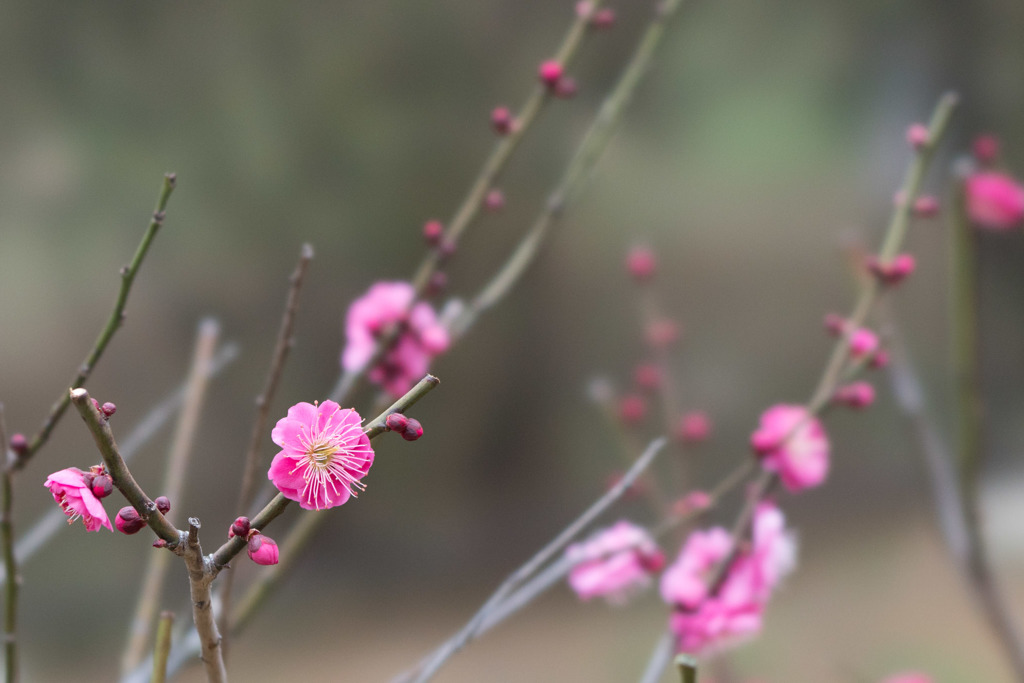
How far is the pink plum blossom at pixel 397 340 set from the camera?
1.20ft

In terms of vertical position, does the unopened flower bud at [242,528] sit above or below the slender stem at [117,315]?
below

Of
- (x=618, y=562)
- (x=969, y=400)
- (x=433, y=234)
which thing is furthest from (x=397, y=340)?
(x=969, y=400)

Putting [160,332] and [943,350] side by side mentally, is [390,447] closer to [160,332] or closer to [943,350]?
[160,332]

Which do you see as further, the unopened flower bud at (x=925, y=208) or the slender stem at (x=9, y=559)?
the unopened flower bud at (x=925, y=208)

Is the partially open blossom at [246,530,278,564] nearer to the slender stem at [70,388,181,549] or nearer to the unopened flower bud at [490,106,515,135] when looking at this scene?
the slender stem at [70,388,181,549]

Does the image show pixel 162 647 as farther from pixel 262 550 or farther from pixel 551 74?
pixel 551 74

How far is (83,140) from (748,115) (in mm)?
678

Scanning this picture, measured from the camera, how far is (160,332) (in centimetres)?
70

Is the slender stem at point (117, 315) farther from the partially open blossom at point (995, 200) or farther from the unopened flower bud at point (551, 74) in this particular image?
the partially open blossom at point (995, 200)

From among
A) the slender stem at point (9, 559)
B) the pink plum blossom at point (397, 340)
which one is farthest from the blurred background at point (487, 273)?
the slender stem at point (9, 559)

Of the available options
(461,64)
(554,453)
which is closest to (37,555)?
(554,453)

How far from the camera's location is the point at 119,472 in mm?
132

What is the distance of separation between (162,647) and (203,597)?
0.15 feet

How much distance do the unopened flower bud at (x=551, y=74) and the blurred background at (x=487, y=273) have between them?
39 cm
